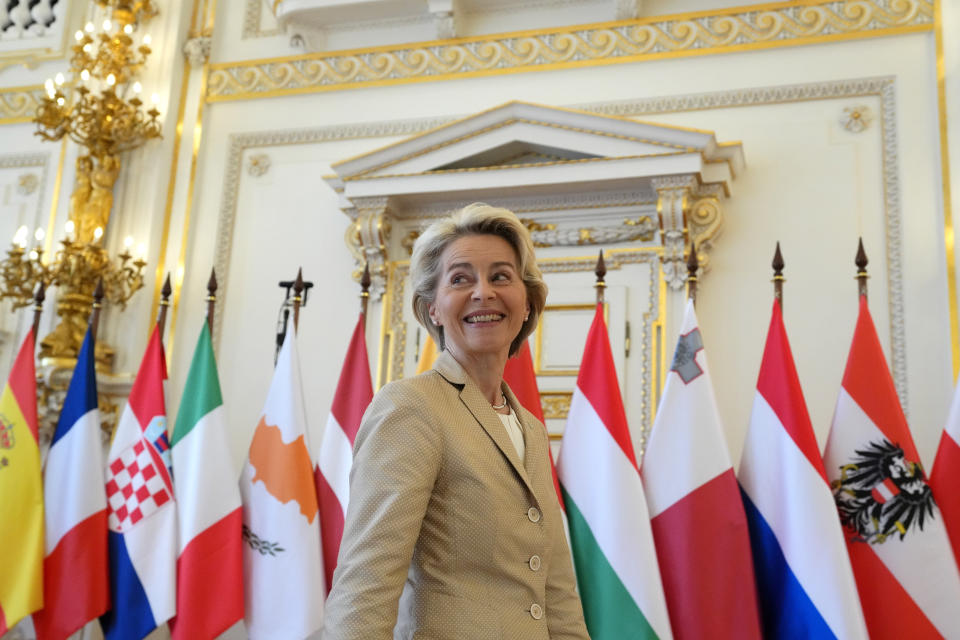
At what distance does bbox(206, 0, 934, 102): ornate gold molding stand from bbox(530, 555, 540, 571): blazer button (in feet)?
10.5

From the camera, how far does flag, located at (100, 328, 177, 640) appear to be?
2992mm

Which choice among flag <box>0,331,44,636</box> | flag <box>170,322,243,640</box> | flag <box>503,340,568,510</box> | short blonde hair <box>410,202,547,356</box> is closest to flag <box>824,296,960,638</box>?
flag <box>503,340,568,510</box>

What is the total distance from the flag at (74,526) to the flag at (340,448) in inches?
28.8

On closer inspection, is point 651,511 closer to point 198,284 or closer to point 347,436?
point 347,436

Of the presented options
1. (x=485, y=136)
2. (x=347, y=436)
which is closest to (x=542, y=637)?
(x=347, y=436)

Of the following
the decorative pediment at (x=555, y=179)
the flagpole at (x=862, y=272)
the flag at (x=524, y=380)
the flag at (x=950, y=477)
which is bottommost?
the flag at (x=950, y=477)

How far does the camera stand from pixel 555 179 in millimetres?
3768

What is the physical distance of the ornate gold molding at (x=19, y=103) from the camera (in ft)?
15.9

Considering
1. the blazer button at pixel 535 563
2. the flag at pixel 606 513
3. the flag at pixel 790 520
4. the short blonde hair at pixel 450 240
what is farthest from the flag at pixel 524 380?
the blazer button at pixel 535 563

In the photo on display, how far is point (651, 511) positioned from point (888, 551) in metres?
0.66

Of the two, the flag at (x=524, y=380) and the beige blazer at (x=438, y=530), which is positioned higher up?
the flag at (x=524, y=380)

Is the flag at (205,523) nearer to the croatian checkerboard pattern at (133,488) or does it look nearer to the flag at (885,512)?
the croatian checkerboard pattern at (133,488)

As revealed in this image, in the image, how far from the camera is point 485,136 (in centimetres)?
392

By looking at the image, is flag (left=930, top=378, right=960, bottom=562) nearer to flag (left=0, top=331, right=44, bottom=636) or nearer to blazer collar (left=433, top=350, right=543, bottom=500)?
blazer collar (left=433, top=350, right=543, bottom=500)
